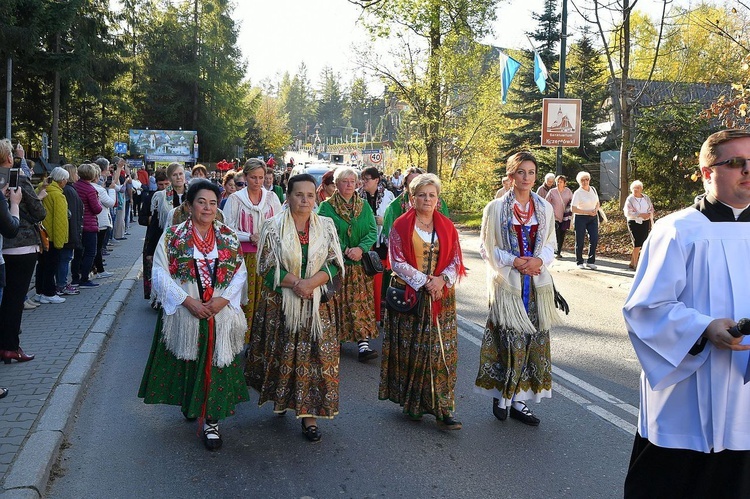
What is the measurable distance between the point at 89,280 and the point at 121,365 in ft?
16.9

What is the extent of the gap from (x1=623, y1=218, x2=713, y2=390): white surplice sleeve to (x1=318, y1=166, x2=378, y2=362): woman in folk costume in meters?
4.15

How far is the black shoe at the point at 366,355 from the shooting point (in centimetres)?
730

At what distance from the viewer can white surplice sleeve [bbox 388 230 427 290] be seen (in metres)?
5.11

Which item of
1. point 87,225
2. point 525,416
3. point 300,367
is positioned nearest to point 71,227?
point 87,225

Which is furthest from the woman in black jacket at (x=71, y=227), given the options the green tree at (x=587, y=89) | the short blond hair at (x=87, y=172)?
the green tree at (x=587, y=89)

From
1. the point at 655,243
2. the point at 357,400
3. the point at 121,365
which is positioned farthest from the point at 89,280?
the point at 655,243

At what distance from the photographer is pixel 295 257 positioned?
5070mm

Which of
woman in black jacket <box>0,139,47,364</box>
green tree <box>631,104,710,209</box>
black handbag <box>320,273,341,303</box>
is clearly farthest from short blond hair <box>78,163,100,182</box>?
green tree <box>631,104,710,209</box>

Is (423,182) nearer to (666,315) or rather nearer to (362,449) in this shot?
(362,449)

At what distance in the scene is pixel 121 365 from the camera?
7.12 m

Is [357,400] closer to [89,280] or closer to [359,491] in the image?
[359,491]

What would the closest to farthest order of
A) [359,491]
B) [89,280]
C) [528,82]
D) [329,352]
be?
[359,491] → [329,352] → [89,280] → [528,82]

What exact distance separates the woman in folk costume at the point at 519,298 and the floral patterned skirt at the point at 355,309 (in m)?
2.16

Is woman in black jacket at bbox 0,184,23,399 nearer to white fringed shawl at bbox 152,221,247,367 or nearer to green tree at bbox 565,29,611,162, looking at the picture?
white fringed shawl at bbox 152,221,247,367
